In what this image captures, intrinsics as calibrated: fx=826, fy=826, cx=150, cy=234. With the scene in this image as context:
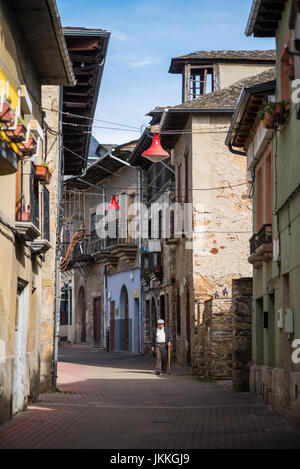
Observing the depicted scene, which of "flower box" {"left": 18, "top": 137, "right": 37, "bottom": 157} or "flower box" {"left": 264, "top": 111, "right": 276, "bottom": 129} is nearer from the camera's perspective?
"flower box" {"left": 18, "top": 137, "right": 37, "bottom": 157}

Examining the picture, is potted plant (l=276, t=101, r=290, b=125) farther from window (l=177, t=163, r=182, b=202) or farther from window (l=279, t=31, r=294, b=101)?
window (l=177, t=163, r=182, b=202)

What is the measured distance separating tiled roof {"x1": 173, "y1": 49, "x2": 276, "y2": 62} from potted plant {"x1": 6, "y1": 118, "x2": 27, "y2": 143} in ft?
62.6

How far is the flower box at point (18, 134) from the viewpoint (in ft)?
32.2

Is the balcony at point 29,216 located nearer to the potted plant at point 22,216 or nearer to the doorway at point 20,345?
the potted plant at point 22,216

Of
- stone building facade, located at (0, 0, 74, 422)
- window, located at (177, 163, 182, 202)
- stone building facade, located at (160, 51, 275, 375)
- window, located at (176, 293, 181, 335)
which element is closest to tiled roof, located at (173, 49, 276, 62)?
stone building facade, located at (160, 51, 275, 375)

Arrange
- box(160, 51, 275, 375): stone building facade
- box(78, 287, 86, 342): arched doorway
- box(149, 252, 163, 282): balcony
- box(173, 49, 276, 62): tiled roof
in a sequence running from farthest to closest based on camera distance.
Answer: box(78, 287, 86, 342): arched doorway, box(149, 252, 163, 282): balcony, box(173, 49, 276, 62): tiled roof, box(160, 51, 275, 375): stone building facade

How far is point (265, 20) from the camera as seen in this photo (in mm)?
13398

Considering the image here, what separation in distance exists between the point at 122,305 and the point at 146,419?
1014 inches

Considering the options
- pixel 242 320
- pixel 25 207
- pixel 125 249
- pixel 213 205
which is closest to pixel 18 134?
pixel 25 207

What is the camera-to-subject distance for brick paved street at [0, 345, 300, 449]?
9.49 meters

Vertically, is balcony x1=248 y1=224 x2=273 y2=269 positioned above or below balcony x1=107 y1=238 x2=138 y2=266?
below

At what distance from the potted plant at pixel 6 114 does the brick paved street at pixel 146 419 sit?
369cm

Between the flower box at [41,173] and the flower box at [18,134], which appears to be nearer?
the flower box at [18,134]

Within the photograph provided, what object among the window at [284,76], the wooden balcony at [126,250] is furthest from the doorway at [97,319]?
the window at [284,76]
